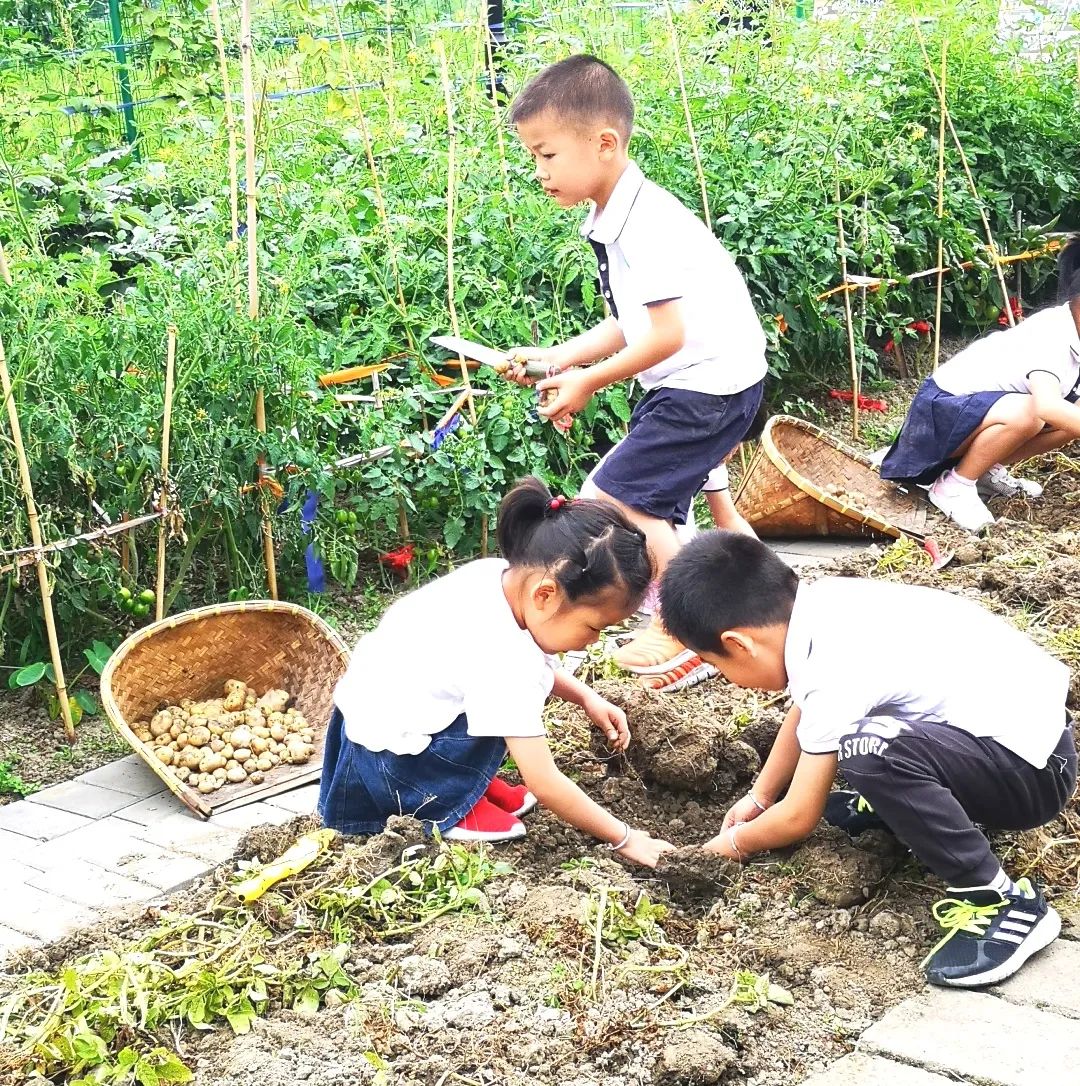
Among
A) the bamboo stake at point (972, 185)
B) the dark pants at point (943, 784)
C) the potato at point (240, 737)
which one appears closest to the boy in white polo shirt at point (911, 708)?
the dark pants at point (943, 784)

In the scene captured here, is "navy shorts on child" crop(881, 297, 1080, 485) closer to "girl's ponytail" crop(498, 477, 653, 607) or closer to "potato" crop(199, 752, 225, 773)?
"girl's ponytail" crop(498, 477, 653, 607)

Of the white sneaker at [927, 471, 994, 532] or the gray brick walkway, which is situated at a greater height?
the white sneaker at [927, 471, 994, 532]

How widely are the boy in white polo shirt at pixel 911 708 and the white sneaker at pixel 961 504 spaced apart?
273 centimetres

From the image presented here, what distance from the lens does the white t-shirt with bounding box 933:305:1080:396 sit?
5508mm

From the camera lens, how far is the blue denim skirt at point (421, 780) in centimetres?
321

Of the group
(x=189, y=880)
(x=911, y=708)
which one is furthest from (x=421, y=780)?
(x=911, y=708)

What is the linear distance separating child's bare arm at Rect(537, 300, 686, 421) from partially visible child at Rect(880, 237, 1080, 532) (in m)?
1.92

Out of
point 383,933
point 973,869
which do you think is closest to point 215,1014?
point 383,933

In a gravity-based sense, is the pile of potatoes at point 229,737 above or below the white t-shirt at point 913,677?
below

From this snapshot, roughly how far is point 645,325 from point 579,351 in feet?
0.96

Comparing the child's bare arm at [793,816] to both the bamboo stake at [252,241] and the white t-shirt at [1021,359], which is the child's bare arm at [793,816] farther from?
the white t-shirt at [1021,359]

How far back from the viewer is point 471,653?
3.09 meters

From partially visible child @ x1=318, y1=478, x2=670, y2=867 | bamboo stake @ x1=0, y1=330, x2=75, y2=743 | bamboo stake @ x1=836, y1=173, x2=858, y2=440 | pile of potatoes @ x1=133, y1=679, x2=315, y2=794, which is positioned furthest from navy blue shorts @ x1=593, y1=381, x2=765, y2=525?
bamboo stake @ x1=836, y1=173, x2=858, y2=440

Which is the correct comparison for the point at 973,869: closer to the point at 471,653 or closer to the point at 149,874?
the point at 471,653
